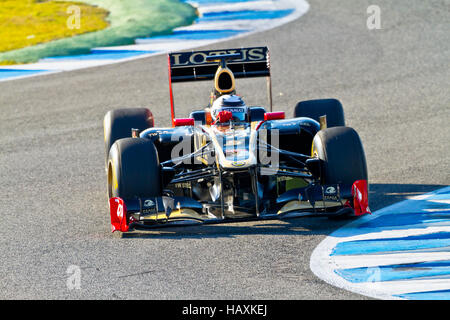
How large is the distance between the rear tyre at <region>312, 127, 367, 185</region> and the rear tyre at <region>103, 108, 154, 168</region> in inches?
104

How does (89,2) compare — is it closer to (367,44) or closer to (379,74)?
(367,44)

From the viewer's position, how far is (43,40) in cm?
1906

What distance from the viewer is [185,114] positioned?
46.0 ft

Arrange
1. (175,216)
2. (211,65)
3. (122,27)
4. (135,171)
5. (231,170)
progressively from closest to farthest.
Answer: (175,216), (231,170), (135,171), (211,65), (122,27)

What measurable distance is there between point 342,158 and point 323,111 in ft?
6.64

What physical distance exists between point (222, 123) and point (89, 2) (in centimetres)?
1478

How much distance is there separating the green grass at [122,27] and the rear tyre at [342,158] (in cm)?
1075

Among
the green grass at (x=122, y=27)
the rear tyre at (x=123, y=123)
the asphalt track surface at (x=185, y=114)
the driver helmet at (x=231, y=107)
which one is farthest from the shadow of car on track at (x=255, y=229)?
the green grass at (x=122, y=27)

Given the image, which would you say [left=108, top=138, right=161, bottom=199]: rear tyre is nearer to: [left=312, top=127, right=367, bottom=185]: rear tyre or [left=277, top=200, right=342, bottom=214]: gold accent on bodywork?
[left=277, top=200, right=342, bottom=214]: gold accent on bodywork

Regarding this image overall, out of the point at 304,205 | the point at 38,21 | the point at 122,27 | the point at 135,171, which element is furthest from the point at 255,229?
the point at 38,21

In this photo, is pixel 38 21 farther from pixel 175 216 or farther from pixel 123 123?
pixel 175 216

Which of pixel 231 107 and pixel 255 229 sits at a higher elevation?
pixel 231 107

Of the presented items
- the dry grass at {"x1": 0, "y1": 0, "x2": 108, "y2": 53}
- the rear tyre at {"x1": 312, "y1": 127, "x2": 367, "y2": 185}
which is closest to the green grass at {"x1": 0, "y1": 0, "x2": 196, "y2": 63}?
the dry grass at {"x1": 0, "y1": 0, "x2": 108, "y2": 53}

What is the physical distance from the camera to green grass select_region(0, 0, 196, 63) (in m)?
18.2
